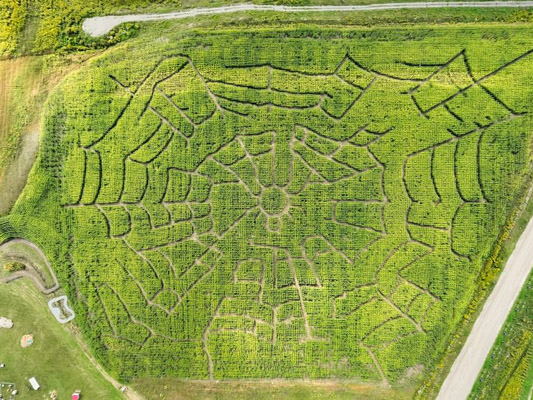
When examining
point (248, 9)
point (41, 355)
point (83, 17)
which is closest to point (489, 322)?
point (248, 9)

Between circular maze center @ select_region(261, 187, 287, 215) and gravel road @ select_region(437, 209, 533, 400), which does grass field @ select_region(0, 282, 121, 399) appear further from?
gravel road @ select_region(437, 209, 533, 400)

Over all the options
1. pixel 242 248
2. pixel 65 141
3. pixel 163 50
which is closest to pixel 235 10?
pixel 163 50

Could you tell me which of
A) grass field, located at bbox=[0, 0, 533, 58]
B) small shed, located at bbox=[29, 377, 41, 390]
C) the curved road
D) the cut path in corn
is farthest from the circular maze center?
small shed, located at bbox=[29, 377, 41, 390]

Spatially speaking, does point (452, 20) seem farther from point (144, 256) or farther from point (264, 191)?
point (144, 256)

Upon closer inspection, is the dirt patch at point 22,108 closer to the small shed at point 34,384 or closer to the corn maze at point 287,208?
the corn maze at point 287,208

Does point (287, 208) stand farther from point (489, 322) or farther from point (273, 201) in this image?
point (489, 322)

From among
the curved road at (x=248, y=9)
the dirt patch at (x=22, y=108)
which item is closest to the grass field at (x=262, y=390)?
the dirt patch at (x=22, y=108)
